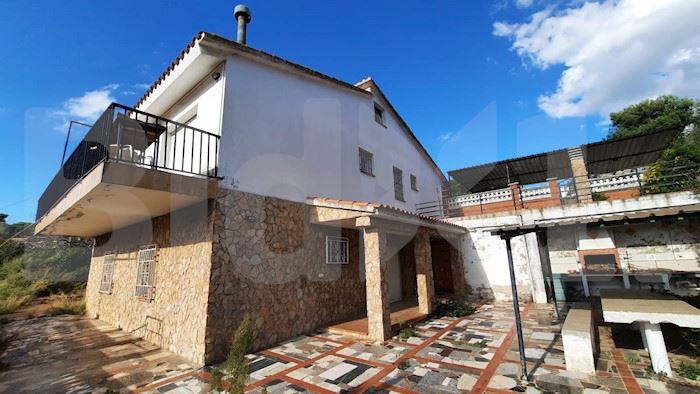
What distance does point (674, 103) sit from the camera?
94.2ft

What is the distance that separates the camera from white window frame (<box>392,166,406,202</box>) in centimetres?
1363

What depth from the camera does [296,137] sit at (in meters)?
8.39

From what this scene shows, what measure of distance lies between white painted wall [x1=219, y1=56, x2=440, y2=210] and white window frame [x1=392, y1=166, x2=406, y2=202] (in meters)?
0.57

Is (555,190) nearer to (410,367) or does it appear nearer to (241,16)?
(410,367)

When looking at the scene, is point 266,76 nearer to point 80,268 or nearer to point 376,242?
point 376,242

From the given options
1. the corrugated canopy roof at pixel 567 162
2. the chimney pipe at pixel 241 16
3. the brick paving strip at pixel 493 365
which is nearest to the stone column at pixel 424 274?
the brick paving strip at pixel 493 365

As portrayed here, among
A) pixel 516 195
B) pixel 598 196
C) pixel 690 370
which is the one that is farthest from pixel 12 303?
pixel 598 196

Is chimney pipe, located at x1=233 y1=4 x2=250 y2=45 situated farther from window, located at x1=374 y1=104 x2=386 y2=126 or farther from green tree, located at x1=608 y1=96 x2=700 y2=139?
green tree, located at x1=608 y1=96 x2=700 y2=139

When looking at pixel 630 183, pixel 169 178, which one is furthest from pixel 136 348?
pixel 630 183

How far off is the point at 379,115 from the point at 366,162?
2.91 metres

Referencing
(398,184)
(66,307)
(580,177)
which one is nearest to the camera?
(580,177)

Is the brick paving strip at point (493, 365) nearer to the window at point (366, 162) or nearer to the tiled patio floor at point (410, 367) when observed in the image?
the tiled patio floor at point (410, 367)

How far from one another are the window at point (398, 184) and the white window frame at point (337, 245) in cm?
487

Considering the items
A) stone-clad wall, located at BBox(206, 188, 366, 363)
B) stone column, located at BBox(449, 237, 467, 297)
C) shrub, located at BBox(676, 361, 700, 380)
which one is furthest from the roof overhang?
stone column, located at BBox(449, 237, 467, 297)
